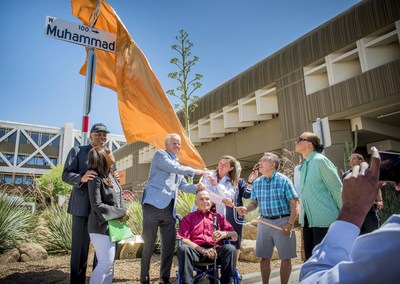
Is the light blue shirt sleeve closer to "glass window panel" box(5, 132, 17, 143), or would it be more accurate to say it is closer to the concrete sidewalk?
the concrete sidewalk

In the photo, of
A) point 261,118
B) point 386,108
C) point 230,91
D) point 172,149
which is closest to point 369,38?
point 386,108

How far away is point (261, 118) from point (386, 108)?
229 inches

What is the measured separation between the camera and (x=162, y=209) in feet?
12.6

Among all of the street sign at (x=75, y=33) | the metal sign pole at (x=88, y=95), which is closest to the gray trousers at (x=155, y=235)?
the metal sign pole at (x=88, y=95)

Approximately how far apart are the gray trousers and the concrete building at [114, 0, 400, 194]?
4.53 meters

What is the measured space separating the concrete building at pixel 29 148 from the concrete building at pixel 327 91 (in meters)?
32.6

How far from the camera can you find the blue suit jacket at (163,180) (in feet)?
12.6

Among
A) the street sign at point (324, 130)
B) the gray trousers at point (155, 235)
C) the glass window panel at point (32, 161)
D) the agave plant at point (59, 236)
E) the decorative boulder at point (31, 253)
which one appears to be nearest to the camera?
the gray trousers at point (155, 235)

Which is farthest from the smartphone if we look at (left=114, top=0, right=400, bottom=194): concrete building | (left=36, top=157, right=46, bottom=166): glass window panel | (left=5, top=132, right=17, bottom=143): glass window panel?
(left=5, top=132, right=17, bottom=143): glass window panel

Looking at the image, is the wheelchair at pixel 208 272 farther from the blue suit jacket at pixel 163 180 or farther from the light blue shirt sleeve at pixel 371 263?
the light blue shirt sleeve at pixel 371 263

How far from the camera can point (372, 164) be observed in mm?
1009

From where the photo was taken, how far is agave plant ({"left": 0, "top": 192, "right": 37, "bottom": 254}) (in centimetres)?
604

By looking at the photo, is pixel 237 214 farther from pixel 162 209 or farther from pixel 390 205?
pixel 390 205

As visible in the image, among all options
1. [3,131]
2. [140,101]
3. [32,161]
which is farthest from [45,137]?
[140,101]
